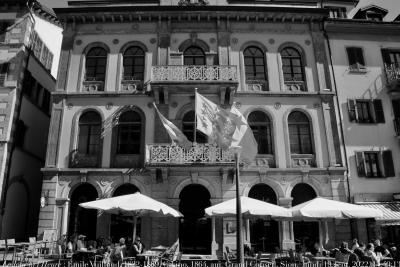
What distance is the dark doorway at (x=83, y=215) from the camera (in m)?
17.6

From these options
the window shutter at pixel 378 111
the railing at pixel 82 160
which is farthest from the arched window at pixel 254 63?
the railing at pixel 82 160

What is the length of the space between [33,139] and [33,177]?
241cm

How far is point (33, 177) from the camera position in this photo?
2131cm

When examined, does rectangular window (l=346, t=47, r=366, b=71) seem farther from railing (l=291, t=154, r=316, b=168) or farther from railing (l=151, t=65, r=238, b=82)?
railing (l=151, t=65, r=238, b=82)

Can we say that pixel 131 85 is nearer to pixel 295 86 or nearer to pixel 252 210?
pixel 295 86

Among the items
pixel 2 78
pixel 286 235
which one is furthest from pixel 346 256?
pixel 2 78

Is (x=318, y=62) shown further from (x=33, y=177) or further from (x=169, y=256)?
(x=33, y=177)

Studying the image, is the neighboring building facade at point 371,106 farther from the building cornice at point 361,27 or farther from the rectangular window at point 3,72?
the rectangular window at point 3,72

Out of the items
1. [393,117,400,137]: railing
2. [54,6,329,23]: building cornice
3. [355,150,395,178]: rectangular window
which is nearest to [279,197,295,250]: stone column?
[355,150,395,178]: rectangular window

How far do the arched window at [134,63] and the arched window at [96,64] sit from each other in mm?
1294

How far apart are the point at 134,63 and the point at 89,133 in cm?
499

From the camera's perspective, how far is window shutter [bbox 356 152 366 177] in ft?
60.6

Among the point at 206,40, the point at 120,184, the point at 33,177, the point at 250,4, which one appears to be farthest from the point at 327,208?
the point at 33,177

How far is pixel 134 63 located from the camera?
2033cm
